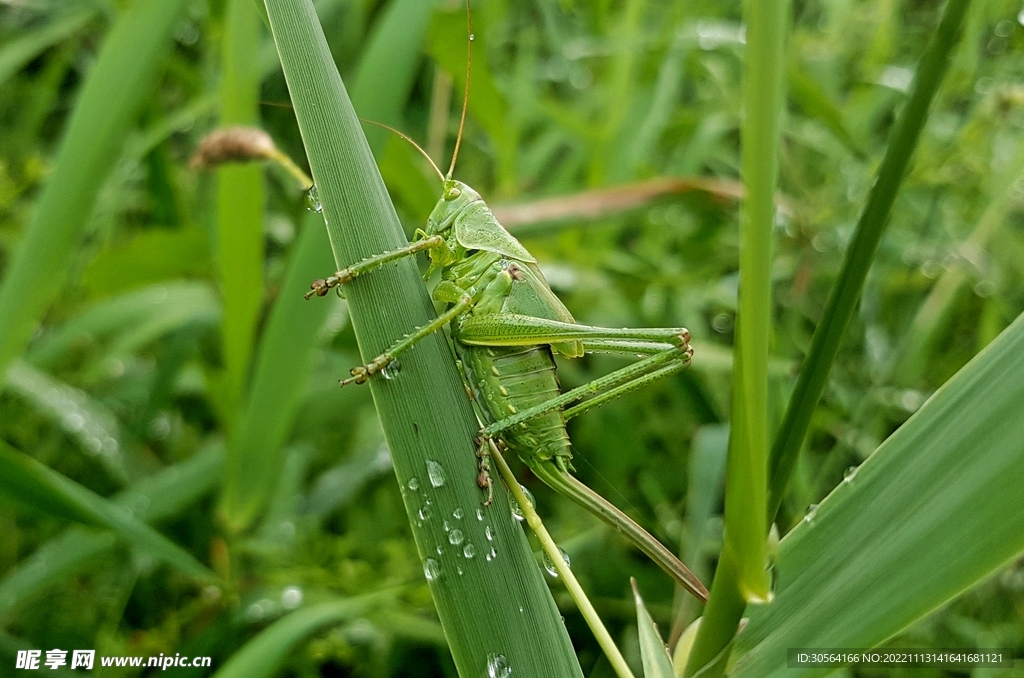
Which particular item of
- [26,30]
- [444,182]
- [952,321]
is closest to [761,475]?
[444,182]

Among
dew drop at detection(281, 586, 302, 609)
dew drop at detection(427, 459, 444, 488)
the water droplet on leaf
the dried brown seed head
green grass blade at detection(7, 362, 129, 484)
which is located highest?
green grass blade at detection(7, 362, 129, 484)

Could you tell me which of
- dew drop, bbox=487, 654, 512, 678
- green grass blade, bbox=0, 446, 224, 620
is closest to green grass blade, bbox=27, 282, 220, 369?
green grass blade, bbox=0, 446, 224, 620

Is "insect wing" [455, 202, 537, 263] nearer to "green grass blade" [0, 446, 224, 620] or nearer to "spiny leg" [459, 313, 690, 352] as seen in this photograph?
"spiny leg" [459, 313, 690, 352]

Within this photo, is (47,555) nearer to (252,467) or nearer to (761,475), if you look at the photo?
(252,467)

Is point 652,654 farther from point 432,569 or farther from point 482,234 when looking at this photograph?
point 482,234

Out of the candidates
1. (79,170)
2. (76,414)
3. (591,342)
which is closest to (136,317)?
(76,414)

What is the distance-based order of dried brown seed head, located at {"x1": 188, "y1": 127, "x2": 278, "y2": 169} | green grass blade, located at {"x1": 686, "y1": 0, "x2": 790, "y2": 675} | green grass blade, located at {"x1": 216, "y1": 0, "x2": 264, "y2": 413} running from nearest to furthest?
1. green grass blade, located at {"x1": 686, "y1": 0, "x2": 790, "y2": 675}
2. dried brown seed head, located at {"x1": 188, "y1": 127, "x2": 278, "y2": 169}
3. green grass blade, located at {"x1": 216, "y1": 0, "x2": 264, "y2": 413}
